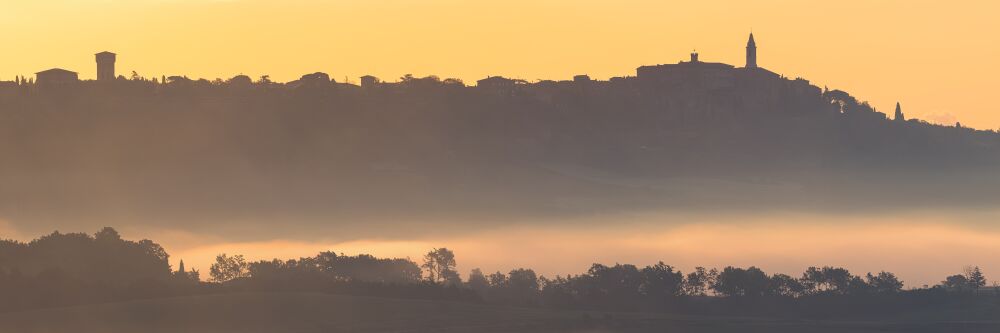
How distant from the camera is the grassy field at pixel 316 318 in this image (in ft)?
503

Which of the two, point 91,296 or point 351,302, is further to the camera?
point 351,302

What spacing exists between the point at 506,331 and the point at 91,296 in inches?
1577

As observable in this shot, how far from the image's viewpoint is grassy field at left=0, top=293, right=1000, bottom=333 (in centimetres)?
15338

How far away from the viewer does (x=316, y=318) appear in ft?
537

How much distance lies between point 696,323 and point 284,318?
5364cm

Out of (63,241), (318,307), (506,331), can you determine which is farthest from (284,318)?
(63,241)

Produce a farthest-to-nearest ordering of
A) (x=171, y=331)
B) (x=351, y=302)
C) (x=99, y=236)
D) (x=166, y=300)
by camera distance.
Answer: (x=99, y=236), (x=351, y=302), (x=166, y=300), (x=171, y=331)

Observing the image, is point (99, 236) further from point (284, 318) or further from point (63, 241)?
point (284, 318)

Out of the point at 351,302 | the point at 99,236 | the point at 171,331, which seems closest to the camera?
A: the point at 171,331

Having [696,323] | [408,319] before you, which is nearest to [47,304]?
[408,319]

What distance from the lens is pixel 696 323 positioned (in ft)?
636

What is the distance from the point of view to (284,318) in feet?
531

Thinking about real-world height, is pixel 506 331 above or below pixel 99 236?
below

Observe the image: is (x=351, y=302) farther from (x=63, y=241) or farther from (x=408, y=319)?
(x=63, y=241)
